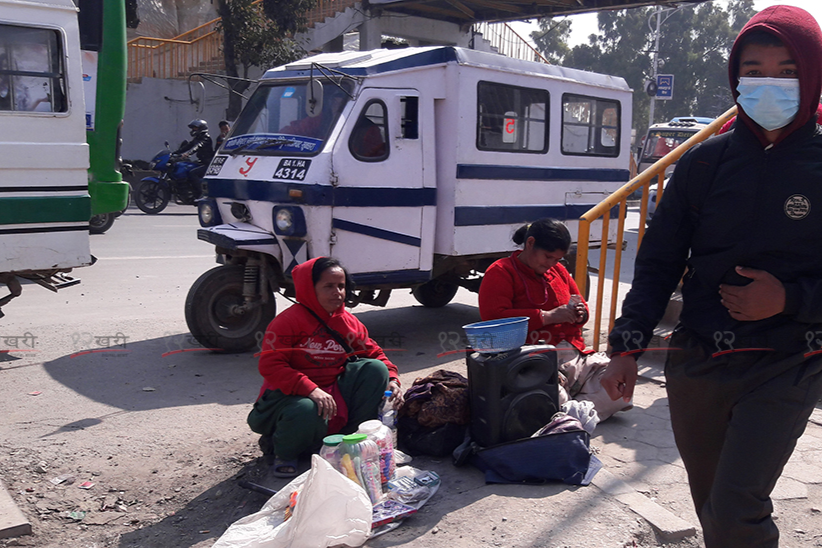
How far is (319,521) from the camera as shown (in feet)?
9.60

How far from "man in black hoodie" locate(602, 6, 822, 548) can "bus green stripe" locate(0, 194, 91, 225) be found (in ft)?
16.6

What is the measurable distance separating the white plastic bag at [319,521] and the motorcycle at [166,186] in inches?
494

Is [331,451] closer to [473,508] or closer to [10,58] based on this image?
[473,508]

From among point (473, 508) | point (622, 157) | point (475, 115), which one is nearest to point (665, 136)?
point (622, 157)

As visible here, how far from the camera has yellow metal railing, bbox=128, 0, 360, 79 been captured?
67.9 feet

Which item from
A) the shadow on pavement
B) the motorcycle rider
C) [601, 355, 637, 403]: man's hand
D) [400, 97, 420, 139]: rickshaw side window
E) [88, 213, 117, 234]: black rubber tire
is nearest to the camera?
[601, 355, 637, 403]: man's hand

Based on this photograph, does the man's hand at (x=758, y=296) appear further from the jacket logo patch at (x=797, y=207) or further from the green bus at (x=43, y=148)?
the green bus at (x=43, y=148)

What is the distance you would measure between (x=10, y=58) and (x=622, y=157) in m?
5.91

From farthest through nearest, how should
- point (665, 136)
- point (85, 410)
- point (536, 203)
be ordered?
1. point (665, 136)
2. point (536, 203)
3. point (85, 410)

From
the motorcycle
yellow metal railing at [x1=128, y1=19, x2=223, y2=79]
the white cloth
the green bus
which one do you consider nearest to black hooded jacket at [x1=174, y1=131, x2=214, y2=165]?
the motorcycle

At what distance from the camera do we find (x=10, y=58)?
5676mm

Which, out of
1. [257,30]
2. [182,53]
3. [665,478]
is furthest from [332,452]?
[182,53]

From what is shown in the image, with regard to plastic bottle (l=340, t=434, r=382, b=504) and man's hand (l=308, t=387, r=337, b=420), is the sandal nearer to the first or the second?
man's hand (l=308, t=387, r=337, b=420)

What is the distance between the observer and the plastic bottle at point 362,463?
3.24 m
